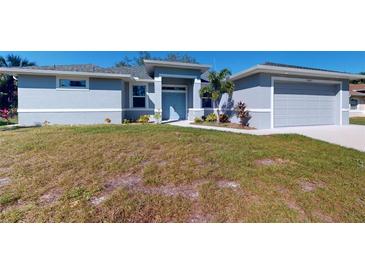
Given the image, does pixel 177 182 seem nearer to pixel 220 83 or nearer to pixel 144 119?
pixel 144 119

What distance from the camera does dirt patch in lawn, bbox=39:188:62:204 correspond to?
334cm

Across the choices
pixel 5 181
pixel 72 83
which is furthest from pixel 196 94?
pixel 5 181

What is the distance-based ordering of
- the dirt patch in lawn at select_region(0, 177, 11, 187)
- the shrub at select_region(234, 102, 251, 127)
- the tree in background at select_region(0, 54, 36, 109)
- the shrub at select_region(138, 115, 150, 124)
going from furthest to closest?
the tree in background at select_region(0, 54, 36, 109) < the shrub at select_region(138, 115, 150, 124) < the shrub at select_region(234, 102, 251, 127) < the dirt patch in lawn at select_region(0, 177, 11, 187)

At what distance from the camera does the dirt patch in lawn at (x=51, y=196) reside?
11.0 feet

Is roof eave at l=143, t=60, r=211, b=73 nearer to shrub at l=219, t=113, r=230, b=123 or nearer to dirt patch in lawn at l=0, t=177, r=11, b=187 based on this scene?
shrub at l=219, t=113, r=230, b=123

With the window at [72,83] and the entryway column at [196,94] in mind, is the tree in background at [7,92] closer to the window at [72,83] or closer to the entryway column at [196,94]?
the window at [72,83]

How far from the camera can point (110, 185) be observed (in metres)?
3.93

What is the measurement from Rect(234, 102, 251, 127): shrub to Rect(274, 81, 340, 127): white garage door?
5.22ft

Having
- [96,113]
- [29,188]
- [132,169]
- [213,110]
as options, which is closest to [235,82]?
[213,110]

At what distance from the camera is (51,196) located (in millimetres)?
3508

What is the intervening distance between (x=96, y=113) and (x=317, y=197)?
1283cm

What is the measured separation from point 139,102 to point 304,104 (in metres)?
11.2

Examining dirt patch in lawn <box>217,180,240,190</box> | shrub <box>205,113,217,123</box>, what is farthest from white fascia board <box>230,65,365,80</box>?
dirt patch in lawn <box>217,180,240,190</box>

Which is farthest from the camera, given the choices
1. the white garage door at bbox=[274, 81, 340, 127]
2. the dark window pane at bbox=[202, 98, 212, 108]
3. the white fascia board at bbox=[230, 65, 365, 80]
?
the dark window pane at bbox=[202, 98, 212, 108]
